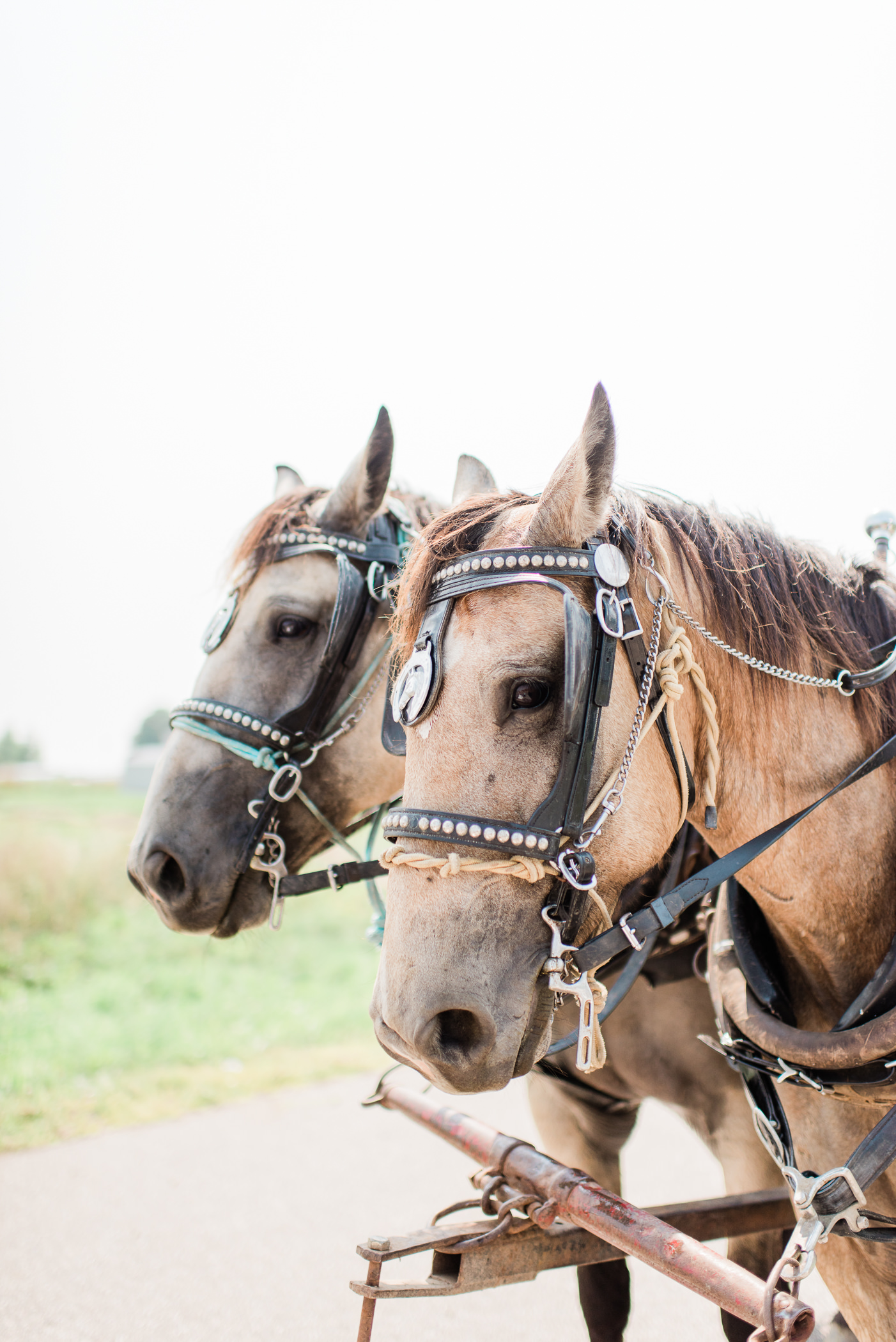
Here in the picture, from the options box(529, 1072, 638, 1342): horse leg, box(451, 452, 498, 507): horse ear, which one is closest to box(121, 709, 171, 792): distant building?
box(529, 1072, 638, 1342): horse leg

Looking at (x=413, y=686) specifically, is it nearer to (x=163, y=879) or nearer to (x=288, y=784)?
(x=288, y=784)

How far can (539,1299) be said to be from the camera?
11.0ft

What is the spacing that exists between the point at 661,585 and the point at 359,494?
1229 millimetres

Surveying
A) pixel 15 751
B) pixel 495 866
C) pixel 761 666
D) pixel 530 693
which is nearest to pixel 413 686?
pixel 530 693

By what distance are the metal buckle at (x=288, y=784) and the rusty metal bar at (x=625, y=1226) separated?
2.77 ft

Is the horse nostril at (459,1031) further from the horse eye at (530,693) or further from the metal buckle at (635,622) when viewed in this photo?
the metal buckle at (635,622)

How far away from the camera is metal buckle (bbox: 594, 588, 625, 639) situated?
1340 mm

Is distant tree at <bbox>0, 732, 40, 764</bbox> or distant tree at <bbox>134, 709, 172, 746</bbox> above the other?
distant tree at <bbox>134, 709, 172, 746</bbox>

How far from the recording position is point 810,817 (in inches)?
62.2

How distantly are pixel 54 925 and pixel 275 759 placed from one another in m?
6.60

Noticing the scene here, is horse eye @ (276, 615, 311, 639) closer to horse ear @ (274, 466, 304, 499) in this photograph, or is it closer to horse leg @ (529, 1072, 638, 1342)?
horse ear @ (274, 466, 304, 499)

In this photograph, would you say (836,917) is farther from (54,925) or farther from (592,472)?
(54,925)

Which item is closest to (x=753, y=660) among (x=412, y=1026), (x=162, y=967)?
(x=412, y=1026)

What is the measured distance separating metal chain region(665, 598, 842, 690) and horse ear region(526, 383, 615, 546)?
20cm
